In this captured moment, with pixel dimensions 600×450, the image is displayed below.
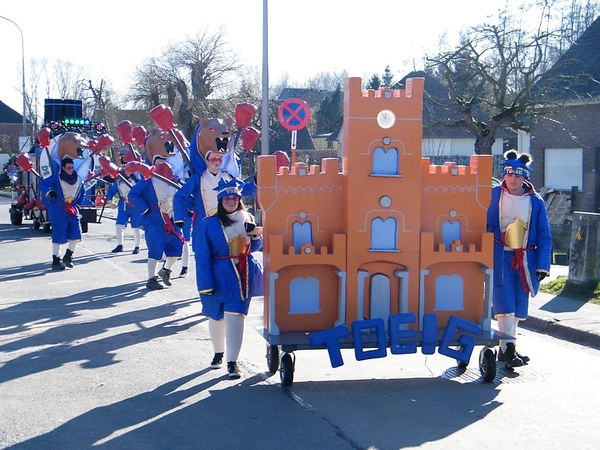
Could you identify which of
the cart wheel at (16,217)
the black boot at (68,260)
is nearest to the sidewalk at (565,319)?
the black boot at (68,260)

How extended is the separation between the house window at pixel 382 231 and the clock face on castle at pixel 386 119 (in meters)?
0.77

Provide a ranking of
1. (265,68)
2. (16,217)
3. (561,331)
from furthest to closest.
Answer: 1. (16,217)
2. (265,68)
3. (561,331)

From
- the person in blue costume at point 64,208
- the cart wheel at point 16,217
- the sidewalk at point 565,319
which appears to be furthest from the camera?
the cart wheel at point 16,217

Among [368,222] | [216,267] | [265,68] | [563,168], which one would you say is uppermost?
[265,68]

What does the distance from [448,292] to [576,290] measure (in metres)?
4.71

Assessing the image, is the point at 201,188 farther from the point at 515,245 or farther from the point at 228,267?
the point at 515,245

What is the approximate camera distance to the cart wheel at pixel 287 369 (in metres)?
6.70

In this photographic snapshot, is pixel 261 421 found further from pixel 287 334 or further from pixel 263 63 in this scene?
pixel 263 63

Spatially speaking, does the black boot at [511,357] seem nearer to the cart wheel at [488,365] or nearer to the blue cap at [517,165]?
the cart wheel at [488,365]

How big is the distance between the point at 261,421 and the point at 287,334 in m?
1.14

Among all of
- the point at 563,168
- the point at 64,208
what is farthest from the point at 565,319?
the point at 563,168

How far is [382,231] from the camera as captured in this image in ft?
22.9

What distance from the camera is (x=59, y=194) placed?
567 inches

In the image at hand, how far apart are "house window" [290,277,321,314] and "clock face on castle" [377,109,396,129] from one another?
4.59 feet
